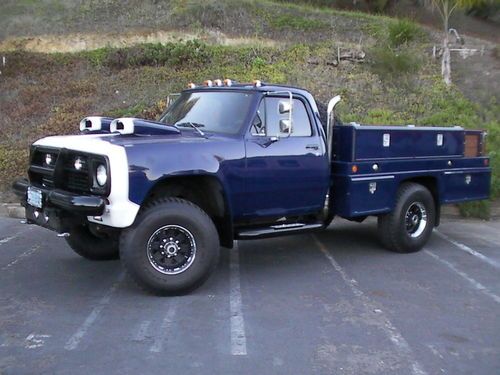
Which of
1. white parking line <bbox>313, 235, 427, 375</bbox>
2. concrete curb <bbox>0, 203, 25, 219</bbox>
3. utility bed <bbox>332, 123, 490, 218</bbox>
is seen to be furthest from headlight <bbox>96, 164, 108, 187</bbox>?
concrete curb <bbox>0, 203, 25, 219</bbox>

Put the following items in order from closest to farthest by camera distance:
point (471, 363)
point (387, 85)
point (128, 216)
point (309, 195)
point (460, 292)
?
point (471, 363) < point (128, 216) < point (460, 292) < point (309, 195) < point (387, 85)

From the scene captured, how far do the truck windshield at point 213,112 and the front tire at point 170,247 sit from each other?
1.06 metres

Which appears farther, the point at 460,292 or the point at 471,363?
the point at 460,292

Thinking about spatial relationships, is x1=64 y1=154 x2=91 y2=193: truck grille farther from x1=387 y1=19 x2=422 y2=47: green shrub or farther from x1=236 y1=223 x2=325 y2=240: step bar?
x1=387 y1=19 x2=422 y2=47: green shrub

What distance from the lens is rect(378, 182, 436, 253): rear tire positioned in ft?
25.0

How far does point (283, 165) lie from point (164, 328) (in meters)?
2.28

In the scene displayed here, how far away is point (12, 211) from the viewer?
32.5ft

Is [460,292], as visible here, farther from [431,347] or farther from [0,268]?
[0,268]

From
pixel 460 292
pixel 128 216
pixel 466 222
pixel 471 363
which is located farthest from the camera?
pixel 466 222

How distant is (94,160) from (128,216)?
59cm

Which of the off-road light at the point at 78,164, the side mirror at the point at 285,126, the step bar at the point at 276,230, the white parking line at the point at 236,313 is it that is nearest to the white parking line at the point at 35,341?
the white parking line at the point at 236,313

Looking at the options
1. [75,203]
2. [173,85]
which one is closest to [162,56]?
[173,85]

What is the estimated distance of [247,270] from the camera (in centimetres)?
693

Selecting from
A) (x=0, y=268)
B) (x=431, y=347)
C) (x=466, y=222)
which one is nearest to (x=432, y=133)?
(x=466, y=222)
